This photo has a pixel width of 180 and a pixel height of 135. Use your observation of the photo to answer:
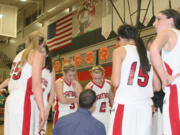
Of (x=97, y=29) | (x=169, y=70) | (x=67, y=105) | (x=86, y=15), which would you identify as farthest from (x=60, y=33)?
(x=169, y=70)

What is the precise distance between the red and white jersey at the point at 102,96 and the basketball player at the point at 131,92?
7.51 ft

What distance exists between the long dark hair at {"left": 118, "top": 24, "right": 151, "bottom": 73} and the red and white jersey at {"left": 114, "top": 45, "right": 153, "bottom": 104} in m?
0.04

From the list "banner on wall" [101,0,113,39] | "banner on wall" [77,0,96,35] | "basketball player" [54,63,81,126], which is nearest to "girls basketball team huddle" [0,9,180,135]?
"basketball player" [54,63,81,126]

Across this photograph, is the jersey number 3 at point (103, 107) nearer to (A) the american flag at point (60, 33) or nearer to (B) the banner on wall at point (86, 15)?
(B) the banner on wall at point (86, 15)

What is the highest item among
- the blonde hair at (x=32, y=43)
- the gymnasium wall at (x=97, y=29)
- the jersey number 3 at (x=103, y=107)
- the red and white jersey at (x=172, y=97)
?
the gymnasium wall at (x=97, y=29)

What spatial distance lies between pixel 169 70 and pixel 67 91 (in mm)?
2893

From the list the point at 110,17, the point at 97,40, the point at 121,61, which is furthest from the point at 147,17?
the point at 121,61

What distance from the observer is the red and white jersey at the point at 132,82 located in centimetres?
269

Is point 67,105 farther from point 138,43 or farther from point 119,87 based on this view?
point 138,43

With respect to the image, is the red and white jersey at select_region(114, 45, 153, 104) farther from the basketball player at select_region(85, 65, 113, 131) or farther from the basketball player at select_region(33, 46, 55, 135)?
the basketball player at select_region(85, 65, 113, 131)

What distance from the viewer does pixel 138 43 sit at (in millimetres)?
2883

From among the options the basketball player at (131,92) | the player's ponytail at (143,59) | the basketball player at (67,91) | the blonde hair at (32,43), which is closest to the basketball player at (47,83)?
the blonde hair at (32,43)

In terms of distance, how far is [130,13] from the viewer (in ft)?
32.6

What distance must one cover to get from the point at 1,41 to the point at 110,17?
16.1 meters
